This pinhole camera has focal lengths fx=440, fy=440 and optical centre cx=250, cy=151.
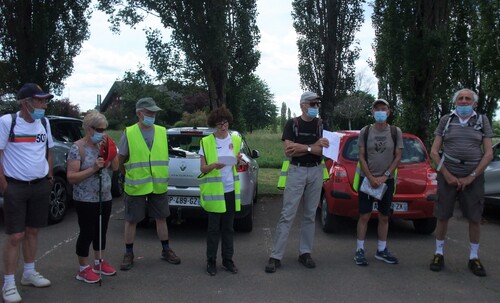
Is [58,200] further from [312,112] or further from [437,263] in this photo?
[437,263]

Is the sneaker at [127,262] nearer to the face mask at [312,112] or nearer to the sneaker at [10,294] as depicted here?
the sneaker at [10,294]

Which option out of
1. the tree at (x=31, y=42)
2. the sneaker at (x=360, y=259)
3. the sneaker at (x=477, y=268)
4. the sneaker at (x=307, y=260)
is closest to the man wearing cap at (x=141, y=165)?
the sneaker at (x=307, y=260)

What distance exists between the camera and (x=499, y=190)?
737cm

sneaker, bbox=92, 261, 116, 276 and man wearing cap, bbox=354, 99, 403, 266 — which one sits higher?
man wearing cap, bbox=354, 99, 403, 266

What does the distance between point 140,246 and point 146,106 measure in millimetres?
1989

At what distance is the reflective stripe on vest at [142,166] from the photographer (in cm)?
490

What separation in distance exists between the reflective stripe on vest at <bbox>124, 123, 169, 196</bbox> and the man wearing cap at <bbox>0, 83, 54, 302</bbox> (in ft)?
2.98

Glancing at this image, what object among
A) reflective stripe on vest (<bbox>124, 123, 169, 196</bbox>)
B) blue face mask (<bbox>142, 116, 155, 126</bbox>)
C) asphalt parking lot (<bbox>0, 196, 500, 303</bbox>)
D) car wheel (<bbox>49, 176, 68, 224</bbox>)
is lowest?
asphalt parking lot (<bbox>0, 196, 500, 303</bbox>)

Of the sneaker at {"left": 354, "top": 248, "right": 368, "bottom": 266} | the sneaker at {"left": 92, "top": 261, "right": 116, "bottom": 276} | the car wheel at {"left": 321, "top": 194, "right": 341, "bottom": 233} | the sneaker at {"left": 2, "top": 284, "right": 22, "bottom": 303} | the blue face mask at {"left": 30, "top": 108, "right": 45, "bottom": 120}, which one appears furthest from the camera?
the car wheel at {"left": 321, "top": 194, "right": 341, "bottom": 233}

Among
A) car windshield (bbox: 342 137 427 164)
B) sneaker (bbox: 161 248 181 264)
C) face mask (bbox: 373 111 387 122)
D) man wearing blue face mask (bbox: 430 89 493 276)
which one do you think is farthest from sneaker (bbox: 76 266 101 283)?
car windshield (bbox: 342 137 427 164)

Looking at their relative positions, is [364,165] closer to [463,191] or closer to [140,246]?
[463,191]

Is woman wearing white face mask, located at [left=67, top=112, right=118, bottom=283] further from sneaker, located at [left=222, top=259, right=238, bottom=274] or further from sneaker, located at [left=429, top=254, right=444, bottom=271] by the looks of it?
sneaker, located at [left=429, top=254, right=444, bottom=271]

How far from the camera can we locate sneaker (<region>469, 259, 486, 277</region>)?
15.7ft

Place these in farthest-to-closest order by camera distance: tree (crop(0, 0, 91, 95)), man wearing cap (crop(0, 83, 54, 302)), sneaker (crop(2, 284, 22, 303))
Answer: tree (crop(0, 0, 91, 95)) < man wearing cap (crop(0, 83, 54, 302)) < sneaker (crop(2, 284, 22, 303))
